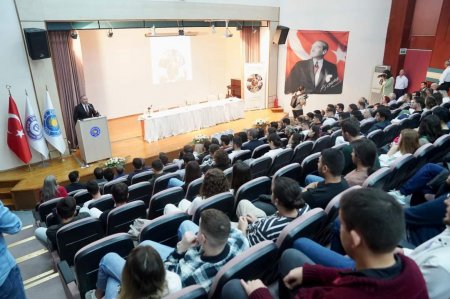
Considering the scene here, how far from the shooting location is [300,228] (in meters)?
1.88

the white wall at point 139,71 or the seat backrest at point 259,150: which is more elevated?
the white wall at point 139,71

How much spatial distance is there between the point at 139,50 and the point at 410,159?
918cm

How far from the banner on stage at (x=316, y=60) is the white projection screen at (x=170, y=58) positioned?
353 centimetres

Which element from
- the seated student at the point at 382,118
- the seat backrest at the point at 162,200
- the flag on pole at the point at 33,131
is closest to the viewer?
the seat backrest at the point at 162,200

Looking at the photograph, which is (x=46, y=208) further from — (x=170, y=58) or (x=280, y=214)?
(x=170, y=58)

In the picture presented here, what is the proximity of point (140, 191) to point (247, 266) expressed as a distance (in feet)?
9.22

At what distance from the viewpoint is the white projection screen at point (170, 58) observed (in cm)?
1044

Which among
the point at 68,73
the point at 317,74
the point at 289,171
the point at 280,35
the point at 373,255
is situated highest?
the point at 280,35

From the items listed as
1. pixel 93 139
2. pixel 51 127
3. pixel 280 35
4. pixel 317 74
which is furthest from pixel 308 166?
pixel 280 35

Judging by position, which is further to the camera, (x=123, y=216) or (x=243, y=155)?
(x=243, y=155)

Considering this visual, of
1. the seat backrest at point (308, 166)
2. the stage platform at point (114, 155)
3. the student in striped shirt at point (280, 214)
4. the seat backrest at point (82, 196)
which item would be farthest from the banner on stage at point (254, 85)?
the student in striped shirt at point (280, 214)

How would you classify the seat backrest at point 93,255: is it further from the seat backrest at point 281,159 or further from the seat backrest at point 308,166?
the seat backrest at point 281,159

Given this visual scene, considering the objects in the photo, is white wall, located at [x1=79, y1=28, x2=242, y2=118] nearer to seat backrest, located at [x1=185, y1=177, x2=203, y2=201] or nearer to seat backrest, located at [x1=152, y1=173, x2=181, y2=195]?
seat backrest, located at [x1=152, y1=173, x2=181, y2=195]

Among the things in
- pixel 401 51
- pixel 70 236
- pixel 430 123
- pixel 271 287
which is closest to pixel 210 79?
A: pixel 401 51
